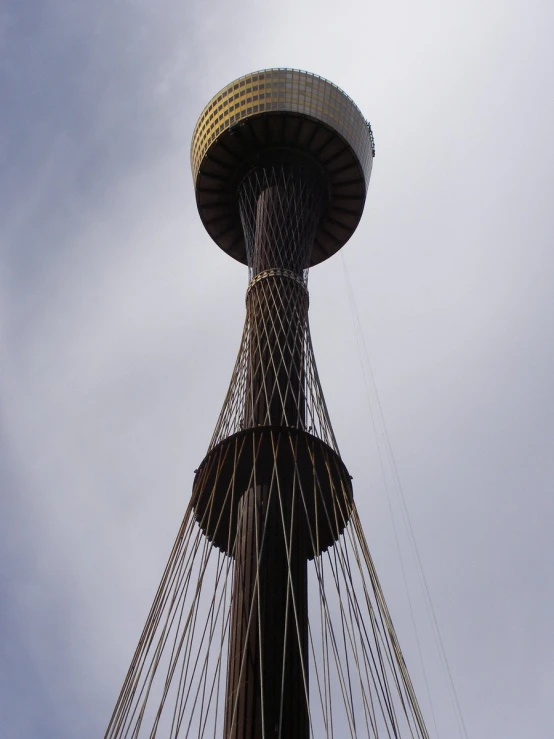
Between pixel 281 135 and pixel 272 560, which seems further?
pixel 281 135

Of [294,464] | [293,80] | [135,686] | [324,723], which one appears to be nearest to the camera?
[324,723]

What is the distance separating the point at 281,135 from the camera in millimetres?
33969

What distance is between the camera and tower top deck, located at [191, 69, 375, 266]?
33.7 meters

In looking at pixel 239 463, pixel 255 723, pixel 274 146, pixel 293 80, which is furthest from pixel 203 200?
pixel 255 723

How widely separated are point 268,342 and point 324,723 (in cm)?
1350

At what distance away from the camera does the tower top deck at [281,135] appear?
3366cm

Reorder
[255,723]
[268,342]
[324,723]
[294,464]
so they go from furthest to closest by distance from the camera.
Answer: [268,342]
[294,464]
[255,723]
[324,723]

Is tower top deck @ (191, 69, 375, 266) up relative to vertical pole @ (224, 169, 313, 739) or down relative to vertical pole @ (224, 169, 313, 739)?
up

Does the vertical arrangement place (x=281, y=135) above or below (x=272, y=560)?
above

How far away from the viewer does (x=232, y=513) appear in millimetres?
24844

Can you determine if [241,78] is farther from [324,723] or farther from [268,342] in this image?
[324,723]

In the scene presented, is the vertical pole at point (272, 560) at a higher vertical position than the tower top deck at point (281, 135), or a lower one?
lower

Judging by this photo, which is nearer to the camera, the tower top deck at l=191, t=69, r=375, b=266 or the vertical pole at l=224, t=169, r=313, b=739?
the vertical pole at l=224, t=169, r=313, b=739

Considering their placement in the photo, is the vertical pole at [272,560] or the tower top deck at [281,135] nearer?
the vertical pole at [272,560]
